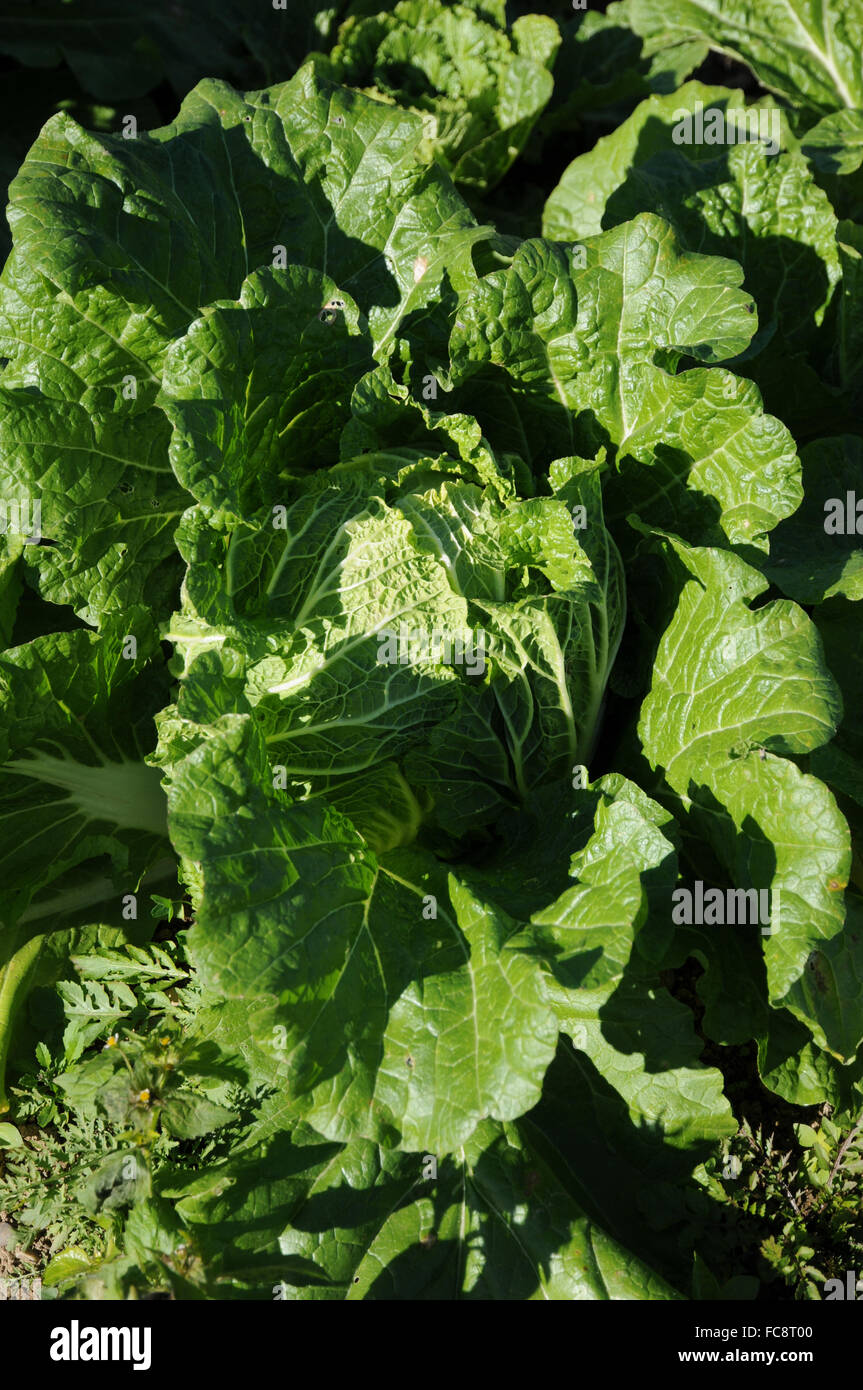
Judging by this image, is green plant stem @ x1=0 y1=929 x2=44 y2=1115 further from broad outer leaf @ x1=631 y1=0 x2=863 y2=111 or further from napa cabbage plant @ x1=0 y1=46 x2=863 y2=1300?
broad outer leaf @ x1=631 y1=0 x2=863 y2=111

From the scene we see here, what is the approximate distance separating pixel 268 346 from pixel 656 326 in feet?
3.77

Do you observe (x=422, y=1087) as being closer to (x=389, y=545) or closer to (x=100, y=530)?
(x=389, y=545)

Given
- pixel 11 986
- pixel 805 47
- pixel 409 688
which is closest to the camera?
pixel 409 688

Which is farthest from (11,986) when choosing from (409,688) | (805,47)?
(805,47)

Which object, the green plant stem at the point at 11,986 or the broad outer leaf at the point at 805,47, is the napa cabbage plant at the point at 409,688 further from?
the broad outer leaf at the point at 805,47

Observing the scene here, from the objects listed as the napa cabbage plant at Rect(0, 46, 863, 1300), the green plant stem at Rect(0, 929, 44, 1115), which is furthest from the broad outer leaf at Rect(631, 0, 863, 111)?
the green plant stem at Rect(0, 929, 44, 1115)

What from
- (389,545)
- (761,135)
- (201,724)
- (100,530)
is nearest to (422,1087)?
(201,724)

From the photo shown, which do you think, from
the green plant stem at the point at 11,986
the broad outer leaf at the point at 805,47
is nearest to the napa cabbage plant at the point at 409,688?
the green plant stem at the point at 11,986

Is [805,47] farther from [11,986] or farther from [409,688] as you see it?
[11,986]

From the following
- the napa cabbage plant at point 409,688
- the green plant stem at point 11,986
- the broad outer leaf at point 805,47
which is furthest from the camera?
the broad outer leaf at point 805,47

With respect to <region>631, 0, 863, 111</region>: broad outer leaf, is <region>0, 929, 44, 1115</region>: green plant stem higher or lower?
lower

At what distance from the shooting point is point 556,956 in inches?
108

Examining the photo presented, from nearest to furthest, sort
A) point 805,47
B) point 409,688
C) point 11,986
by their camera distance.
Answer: point 409,688 → point 11,986 → point 805,47

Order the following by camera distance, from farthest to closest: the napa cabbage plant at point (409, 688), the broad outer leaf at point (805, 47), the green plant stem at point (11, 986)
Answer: the broad outer leaf at point (805, 47) < the green plant stem at point (11, 986) < the napa cabbage plant at point (409, 688)
